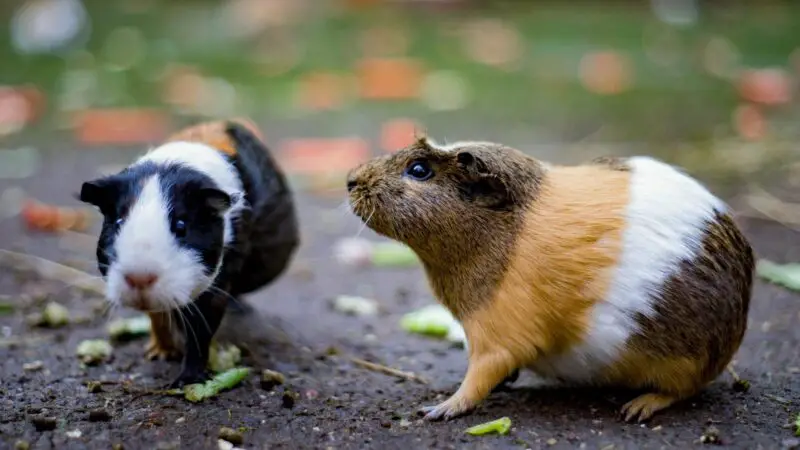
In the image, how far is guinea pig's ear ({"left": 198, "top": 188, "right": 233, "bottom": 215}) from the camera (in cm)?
322

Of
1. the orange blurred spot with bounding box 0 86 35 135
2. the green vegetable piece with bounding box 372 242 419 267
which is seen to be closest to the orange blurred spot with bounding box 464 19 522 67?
the orange blurred spot with bounding box 0 86 35 135

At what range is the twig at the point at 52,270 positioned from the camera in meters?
5.03

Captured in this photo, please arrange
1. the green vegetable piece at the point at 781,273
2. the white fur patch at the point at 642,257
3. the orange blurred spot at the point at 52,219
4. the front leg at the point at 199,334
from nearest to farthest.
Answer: the white fur patch at the point at 642,257
the front leg at the point at 199,334
the green vegetable piece at the point at 781,273
the orange blurred spot at the point at 52,219

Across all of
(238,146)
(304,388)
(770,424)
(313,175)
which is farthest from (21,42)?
(770,424)

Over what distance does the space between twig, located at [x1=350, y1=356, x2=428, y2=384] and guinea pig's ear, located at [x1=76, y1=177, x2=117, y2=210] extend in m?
1.34

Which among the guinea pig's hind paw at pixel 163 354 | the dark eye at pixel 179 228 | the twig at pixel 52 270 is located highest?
the dark eye at pixel 179 228

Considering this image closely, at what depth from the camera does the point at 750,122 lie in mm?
8109

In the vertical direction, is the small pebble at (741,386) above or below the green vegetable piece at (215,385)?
below

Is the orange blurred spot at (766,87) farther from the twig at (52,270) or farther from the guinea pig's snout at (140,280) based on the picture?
the guinea pig's snout at (140,280)

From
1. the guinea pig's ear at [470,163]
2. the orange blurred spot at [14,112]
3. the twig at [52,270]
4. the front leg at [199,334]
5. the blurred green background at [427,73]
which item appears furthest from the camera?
the orange blurred spot at [14,112]

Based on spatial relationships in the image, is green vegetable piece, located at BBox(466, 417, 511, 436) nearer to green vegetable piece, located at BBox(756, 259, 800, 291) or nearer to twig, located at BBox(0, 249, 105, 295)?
green vegetable piece, located at BBox(756, 259, 800, 291)

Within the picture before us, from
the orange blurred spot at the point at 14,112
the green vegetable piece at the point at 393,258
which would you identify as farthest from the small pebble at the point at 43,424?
the orange blurred spot at the point at 14,112

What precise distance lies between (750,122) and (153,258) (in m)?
6.48

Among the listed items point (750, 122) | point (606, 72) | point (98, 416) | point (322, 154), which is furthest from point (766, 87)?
point (98, 416)
